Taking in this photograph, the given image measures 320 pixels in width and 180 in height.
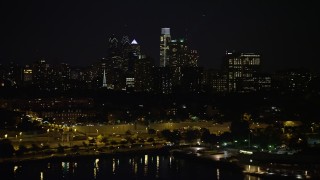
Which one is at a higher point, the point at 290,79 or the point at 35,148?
the point at 290,79

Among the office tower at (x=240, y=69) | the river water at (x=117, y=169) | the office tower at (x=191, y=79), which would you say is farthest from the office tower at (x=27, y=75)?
the river water at (x=117, y=169)

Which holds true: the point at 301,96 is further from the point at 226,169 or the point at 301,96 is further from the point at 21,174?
the point at 21,174

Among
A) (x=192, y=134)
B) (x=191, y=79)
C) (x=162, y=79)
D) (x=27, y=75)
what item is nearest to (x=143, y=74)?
(x=162, y=79)

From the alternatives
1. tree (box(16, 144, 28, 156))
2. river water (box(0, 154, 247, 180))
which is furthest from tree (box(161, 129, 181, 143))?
tree (box(16, 144, 28, 156))

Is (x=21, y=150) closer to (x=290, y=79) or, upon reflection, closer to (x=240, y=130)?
(x=240, y=130)

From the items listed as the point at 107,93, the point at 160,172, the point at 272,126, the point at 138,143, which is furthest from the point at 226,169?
the point at 107,93

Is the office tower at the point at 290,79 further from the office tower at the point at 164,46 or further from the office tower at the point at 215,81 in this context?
the office tower at the point at 164,46
